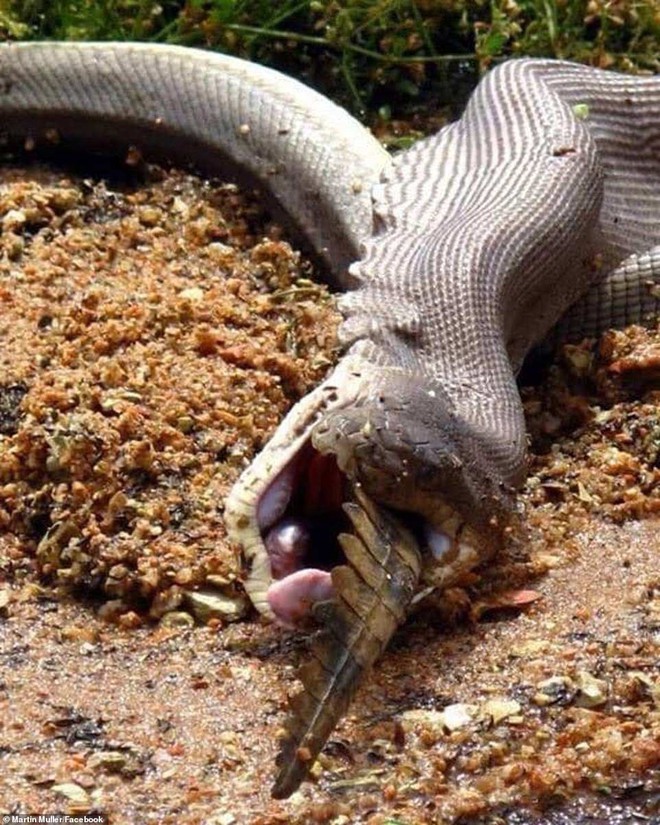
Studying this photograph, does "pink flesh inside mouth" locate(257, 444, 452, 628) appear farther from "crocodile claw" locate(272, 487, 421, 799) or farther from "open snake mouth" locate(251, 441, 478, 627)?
"crocodile claw" locate(272, 487, 421, 799)

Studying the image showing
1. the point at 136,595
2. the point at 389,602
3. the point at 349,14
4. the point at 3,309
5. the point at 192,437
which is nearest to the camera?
the point at 389,602

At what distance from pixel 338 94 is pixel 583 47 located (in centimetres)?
99

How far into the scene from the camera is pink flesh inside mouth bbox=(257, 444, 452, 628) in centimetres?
434

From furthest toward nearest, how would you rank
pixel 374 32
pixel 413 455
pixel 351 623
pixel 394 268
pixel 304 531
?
pixel 374 32
pixel 394 268
pixel 304 531
pixel 413 455
pixel 351 623

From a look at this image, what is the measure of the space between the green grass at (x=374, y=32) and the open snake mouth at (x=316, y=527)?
9.48ft

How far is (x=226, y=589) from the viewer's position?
4.57 m

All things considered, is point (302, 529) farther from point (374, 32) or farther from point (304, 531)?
point (374, 32)

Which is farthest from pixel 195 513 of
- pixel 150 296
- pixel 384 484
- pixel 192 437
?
pixel 150 296

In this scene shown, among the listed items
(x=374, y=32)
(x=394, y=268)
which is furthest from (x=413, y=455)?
(x=374, y=32)

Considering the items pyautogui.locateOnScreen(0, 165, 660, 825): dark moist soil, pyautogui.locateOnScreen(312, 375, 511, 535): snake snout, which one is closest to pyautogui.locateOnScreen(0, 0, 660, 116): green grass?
pyautogui.locateOnScreen(0, 165, 660, 825): dark moist soil

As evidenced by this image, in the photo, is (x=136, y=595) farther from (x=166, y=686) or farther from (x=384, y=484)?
(x=384, y=484)

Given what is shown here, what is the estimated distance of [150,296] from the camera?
5.68m

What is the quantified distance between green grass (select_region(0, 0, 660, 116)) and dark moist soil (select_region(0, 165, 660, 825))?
3.79 ft

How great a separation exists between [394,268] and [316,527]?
45.7 inches
